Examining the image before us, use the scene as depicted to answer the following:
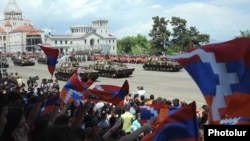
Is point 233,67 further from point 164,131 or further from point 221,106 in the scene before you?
point 164,131

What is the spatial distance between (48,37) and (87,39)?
1019cm

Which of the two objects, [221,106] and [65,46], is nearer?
[221,106]

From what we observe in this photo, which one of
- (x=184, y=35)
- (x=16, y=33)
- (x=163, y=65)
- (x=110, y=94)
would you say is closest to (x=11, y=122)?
(x=110, y=94)

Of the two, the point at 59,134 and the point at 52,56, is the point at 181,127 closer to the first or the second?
the point at 59,134

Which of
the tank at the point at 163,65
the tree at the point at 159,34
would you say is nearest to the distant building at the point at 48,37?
the tree at the point at 159,34

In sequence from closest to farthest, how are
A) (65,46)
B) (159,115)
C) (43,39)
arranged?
1. (159,115)
2. (65,46)
3. (43,39)

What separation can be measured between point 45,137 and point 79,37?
378ft

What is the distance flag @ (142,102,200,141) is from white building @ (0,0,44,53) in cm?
11617

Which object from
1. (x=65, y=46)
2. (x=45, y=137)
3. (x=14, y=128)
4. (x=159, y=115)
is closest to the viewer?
(x=45, y=137)

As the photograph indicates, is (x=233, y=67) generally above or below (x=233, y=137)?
above

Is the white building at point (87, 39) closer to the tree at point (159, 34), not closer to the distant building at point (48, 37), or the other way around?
the distant building at point (48, 37)

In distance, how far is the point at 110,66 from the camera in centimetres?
3806

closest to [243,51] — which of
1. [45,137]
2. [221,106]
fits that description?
[221,106]

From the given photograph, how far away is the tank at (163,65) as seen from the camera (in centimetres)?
4094
